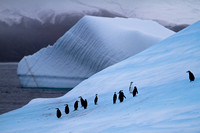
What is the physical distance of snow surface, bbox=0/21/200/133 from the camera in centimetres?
837

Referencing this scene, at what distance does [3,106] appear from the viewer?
25.5m

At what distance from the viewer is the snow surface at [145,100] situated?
837 cm

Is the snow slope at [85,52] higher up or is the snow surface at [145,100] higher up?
the snow slope at [85,52]

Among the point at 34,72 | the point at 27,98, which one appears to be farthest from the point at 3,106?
the point at 34,72

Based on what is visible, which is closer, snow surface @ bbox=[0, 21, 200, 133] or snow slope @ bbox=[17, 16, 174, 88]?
snow surface @ bbox=[0, 21, 200, 133]

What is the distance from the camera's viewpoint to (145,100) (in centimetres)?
1132

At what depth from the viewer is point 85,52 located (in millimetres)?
30609

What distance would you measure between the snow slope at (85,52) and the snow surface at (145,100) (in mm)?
8480

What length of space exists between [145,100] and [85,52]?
19631 millimetres

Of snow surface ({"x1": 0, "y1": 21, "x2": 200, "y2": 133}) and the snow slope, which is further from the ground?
the snow slope

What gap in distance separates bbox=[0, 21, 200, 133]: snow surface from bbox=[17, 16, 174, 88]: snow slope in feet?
27.8

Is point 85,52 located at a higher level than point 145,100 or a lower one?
higher

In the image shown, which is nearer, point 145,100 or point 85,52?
point 145,100

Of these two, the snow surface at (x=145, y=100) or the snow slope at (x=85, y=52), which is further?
the snow slope at (x=85, y=52)
